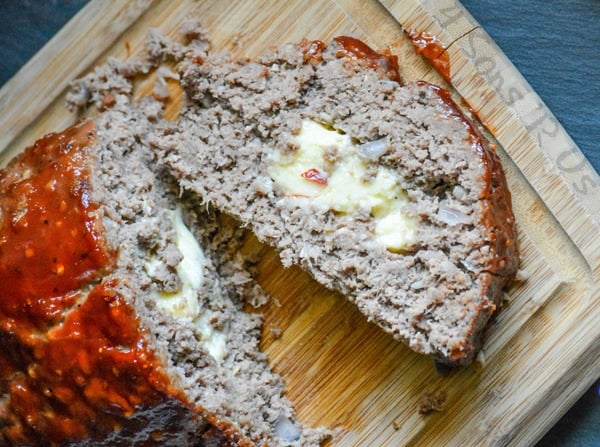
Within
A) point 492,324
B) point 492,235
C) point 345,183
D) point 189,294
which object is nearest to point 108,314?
point 189,294

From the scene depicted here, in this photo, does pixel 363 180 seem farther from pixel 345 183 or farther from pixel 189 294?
pixel 189 294

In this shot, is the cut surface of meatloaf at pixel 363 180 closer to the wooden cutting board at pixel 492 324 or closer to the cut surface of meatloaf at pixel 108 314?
the wooden cutting board at pixel 492 324

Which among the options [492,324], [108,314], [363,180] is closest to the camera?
[108,314]

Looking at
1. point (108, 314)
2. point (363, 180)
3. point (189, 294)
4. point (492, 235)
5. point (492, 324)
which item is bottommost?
point (492, 324)

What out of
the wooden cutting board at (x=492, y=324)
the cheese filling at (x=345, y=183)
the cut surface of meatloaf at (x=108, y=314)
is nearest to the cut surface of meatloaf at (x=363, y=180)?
the cheese filling at (x=345, y=183)

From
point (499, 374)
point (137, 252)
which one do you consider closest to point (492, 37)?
point (499, 374)

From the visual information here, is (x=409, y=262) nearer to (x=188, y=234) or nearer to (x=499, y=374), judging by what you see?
(x=499, y=374)
